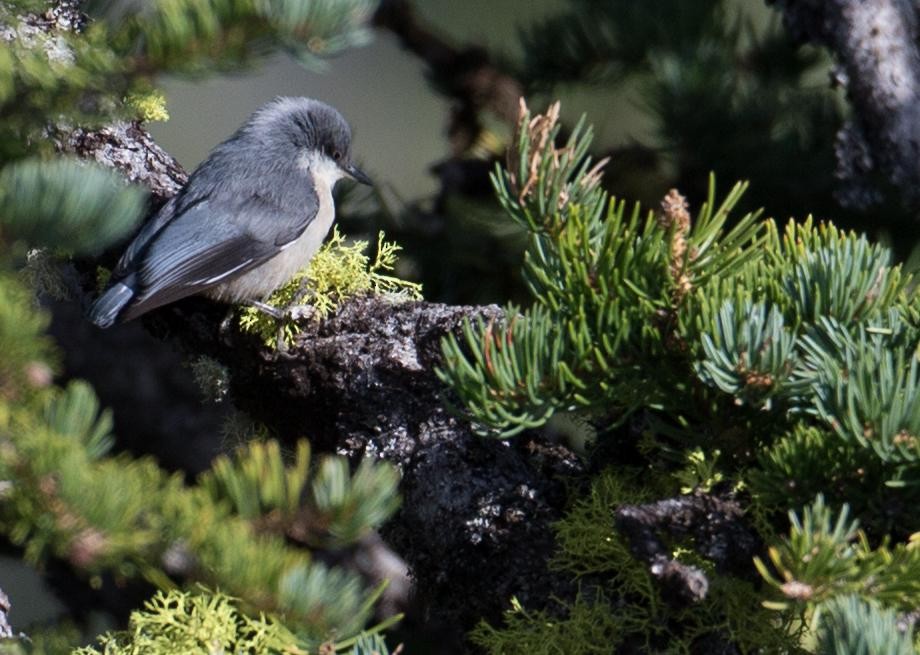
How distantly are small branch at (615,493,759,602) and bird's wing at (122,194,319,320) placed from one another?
1224 mm

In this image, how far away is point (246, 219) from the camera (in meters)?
2.78

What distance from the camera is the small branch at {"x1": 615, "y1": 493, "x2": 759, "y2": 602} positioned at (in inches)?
47.7

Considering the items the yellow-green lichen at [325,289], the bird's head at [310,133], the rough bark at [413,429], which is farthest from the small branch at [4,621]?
the bird's head at [310,133]

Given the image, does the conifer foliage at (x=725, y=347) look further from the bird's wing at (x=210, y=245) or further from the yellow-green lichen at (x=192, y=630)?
the bird's wing at (x=210, y=245)

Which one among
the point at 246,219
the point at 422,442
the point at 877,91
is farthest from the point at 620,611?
the point at 246,219

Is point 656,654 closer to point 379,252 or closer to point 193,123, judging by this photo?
point 379,252

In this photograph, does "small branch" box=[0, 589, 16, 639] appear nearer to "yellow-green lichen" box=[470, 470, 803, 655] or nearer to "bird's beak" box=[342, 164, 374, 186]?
"yellow-green lichen" box=[470, 470, 803, 655]

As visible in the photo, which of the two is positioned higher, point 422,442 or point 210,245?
point 422,442

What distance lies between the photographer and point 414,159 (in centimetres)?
461

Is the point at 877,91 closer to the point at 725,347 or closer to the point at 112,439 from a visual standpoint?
the point at 725,347

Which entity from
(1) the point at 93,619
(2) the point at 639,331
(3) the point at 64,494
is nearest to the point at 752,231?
(2) the point at 639,331

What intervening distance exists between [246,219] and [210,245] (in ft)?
0.62

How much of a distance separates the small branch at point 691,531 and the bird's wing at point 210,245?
122cm

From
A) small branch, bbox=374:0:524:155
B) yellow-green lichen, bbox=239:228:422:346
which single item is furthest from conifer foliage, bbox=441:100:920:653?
small branch, bbox=374:0:524:155
